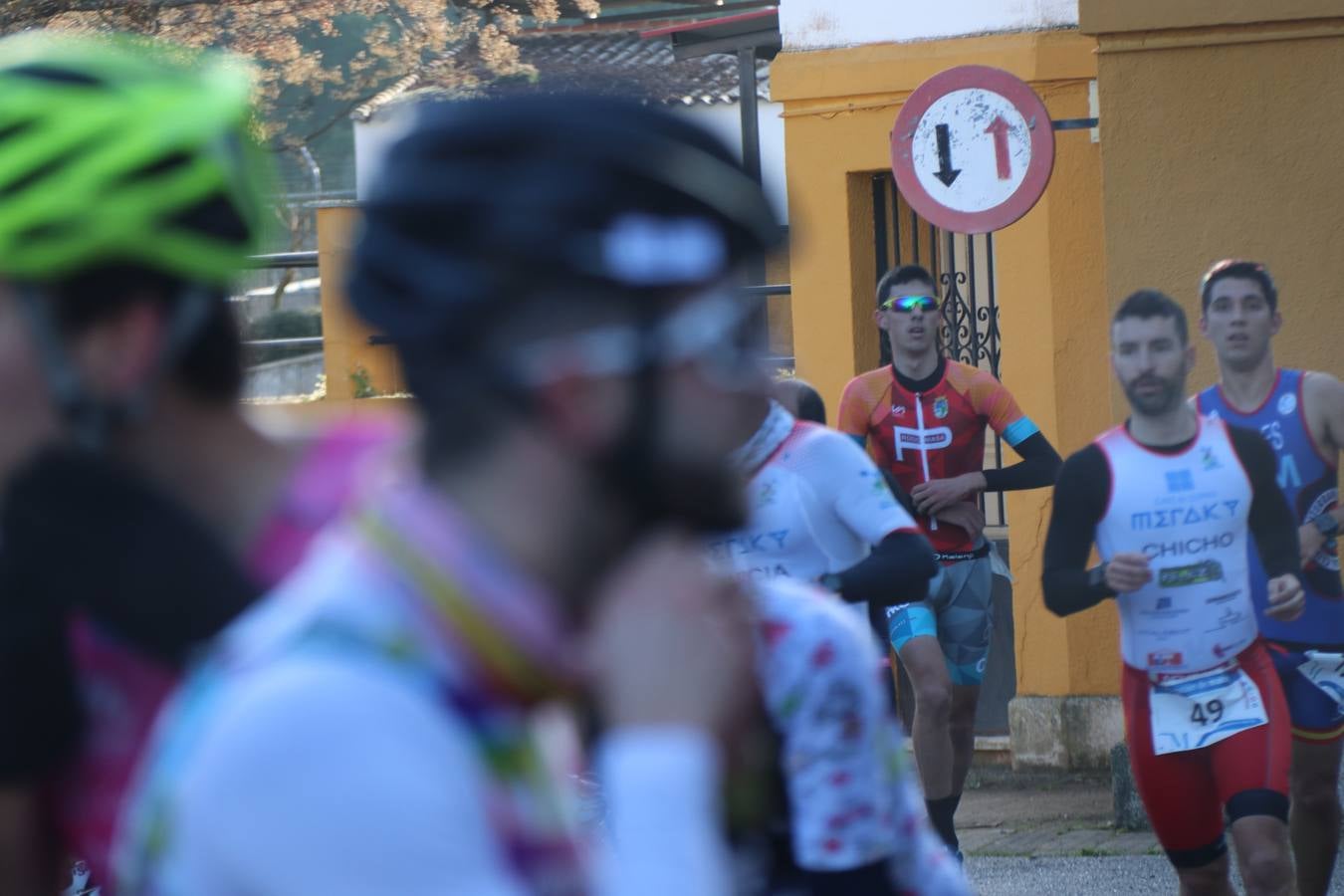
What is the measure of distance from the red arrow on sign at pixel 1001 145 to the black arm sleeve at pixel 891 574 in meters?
3.87

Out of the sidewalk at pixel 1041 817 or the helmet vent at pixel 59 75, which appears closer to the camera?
the helmet vent at pixel 59 75

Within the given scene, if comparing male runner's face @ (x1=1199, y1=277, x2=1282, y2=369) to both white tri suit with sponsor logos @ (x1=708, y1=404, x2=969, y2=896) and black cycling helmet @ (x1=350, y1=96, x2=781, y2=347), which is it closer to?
white tri suit with sponsor logos @ (x1=708, y1=404, x2=969, y2=896)

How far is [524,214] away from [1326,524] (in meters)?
5.55

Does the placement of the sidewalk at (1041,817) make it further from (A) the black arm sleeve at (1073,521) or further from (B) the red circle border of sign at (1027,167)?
Result: (A) the black arm sleeve at (1073,521)

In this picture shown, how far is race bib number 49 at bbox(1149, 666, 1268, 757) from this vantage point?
18.2 feet

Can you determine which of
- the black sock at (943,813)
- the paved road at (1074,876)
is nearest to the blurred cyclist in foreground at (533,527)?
the black sock at (943,813)

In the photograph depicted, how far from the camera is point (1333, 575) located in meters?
6.56

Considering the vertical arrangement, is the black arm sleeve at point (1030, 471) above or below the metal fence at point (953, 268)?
below

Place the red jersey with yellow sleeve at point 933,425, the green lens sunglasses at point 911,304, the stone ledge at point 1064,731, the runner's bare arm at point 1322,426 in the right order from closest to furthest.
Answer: the runner's bare arm at point 1322,426 → the red jersey with yellow sleeve at point 933,425 → the green lens sunglasses at point 911,304 → the stone ledge at point 1064,731

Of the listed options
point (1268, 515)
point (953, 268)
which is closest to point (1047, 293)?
point (953, 268)

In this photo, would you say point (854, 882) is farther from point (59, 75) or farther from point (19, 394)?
point (59, 75)

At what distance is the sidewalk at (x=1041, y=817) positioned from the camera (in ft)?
27.9

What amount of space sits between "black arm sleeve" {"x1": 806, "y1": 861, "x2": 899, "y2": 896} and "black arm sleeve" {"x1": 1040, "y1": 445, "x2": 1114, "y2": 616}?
11.0 ft

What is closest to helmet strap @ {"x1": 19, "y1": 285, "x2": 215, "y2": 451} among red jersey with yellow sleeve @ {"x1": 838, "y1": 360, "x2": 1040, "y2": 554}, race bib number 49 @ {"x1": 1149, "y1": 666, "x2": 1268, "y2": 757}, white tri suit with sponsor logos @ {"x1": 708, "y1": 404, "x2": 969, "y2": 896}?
white tri suit with sponsor logos @ {"x1": 708, "y1": 404, "x2": 969, "y2": 896}
